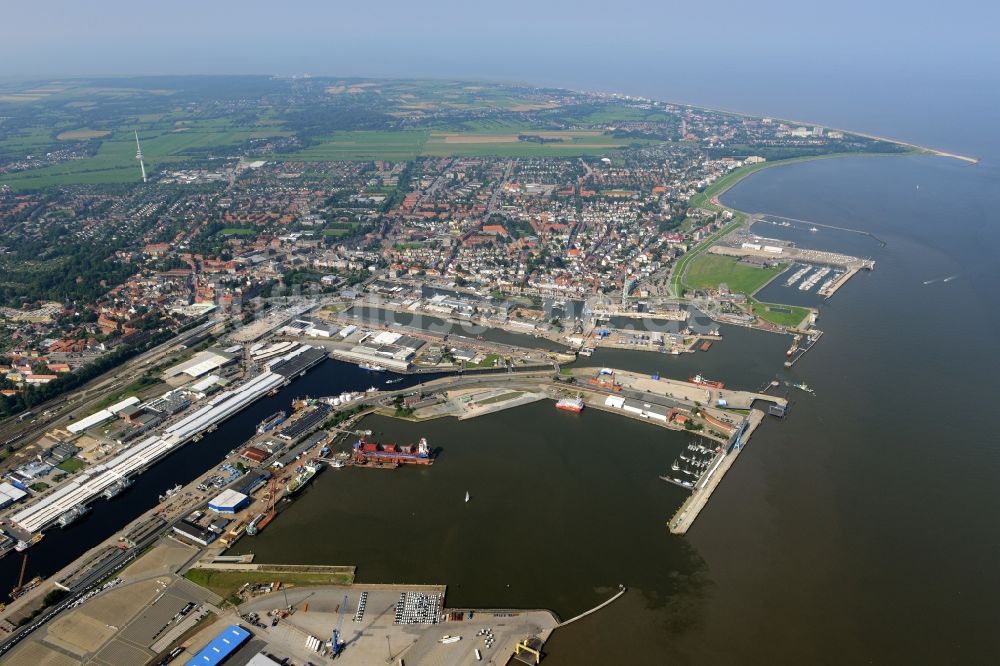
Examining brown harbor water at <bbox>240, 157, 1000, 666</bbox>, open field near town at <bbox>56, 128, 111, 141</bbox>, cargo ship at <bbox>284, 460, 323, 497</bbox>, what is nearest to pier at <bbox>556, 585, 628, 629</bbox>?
brown harbor water at <bbox>240, 157, 1000, 666</bbox>

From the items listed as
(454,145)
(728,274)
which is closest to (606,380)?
(728,274)

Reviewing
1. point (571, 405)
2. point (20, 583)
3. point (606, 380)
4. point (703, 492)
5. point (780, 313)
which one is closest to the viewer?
point (20, 583)

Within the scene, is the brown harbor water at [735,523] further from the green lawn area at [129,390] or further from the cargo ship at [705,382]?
the green lawn area at [129,390]

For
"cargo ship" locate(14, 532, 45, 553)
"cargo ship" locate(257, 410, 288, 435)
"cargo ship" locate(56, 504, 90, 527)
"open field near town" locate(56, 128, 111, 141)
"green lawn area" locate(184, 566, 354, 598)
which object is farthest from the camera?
"open field near town" locate(56, 128, 111, 141)

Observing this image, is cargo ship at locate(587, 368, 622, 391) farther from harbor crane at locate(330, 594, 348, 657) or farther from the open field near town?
the open field near town

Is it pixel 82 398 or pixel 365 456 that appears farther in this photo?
pixel 82 398

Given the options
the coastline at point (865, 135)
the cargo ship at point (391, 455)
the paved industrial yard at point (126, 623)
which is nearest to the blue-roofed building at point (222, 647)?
the paved industrial yard at point (126, 623)

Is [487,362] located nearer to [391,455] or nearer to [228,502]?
[391,455]

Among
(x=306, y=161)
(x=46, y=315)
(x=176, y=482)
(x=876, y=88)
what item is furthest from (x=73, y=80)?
(x=876, y=88)
